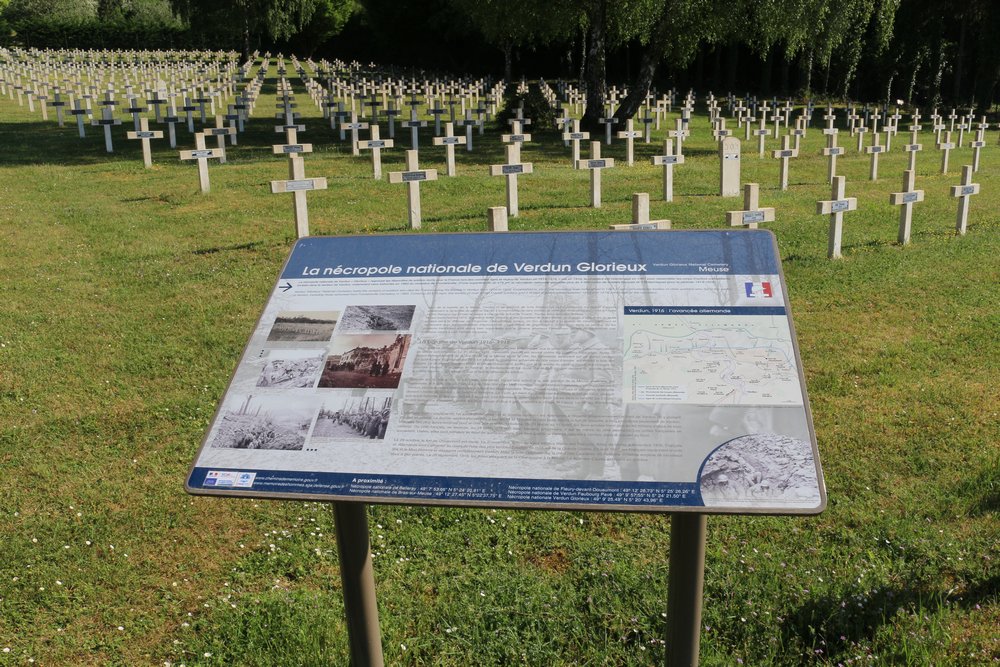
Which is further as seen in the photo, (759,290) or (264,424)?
(759,290)

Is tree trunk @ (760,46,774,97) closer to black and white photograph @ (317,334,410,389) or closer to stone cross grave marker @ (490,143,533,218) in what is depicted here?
stone cross grave marker @ (490,143,533,218)

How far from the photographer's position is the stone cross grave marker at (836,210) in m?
9.01

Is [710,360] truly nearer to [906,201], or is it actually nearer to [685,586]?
[685,586]

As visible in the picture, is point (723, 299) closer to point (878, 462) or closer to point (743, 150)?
point (878, 462)

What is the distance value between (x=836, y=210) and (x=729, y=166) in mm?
4330

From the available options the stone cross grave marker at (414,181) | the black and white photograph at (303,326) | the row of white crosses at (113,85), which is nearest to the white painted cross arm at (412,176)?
the stone cross grave marker at (414,181)

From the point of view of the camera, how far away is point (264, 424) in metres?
2.59

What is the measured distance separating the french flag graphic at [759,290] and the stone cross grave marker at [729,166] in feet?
35.4

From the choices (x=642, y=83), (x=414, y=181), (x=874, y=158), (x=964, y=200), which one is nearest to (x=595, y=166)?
(x=414, y=181)

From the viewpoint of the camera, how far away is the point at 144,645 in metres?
3.55

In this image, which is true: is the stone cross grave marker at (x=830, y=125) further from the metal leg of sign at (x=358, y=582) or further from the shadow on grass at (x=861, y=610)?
the metal leg of sign at (x=358, y=582)

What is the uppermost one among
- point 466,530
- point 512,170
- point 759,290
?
point 759,290

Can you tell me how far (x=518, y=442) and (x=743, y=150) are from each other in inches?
787

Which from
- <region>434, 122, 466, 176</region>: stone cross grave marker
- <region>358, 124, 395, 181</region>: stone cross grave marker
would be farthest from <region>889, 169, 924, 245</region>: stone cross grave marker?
<region>358, 124, 395, 181</region>: stone cross grave marker
